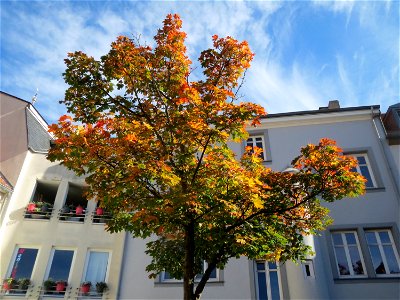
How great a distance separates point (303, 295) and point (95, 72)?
9.79 meters

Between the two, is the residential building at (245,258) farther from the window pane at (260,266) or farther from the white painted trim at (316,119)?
the window pane at (260,266)

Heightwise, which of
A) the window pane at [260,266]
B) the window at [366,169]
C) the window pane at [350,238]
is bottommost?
the window pane at [260,266]

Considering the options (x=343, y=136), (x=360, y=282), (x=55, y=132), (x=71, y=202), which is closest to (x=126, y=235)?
(x=71, y=202)

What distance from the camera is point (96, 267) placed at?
1391 cm

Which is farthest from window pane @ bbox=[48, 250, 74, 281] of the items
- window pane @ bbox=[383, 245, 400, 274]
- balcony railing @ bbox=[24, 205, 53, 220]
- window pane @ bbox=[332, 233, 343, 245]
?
window pane @ bbox=[383, 245, 400, 274]

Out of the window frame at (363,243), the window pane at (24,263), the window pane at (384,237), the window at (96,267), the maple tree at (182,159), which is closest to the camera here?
the maple tree at (182,159)

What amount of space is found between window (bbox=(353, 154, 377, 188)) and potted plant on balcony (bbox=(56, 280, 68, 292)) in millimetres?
13352

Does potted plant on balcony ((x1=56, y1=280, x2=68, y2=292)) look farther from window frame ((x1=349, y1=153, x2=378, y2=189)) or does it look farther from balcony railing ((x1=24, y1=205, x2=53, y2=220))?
window frame ((x1=349, y1=153, x2=378, y2=189))

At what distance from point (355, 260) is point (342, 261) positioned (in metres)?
0.47

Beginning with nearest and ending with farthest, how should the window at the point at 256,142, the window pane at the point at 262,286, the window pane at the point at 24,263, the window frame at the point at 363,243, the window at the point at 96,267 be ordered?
the window frame at the point at 363,243 < the window pane at the point at 262,286 < the window pane at the point at 24,263 < the window at the point at 96,267 < the window at the point at 256,142

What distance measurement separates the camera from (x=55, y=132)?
6844 mm

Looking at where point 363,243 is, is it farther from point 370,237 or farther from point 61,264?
point 61,264

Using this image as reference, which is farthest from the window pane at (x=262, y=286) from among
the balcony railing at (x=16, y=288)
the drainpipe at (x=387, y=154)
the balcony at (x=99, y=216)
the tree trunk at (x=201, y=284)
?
the balcony railing at (x=16, y=288)

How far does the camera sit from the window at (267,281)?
Answer: 39.3ft
